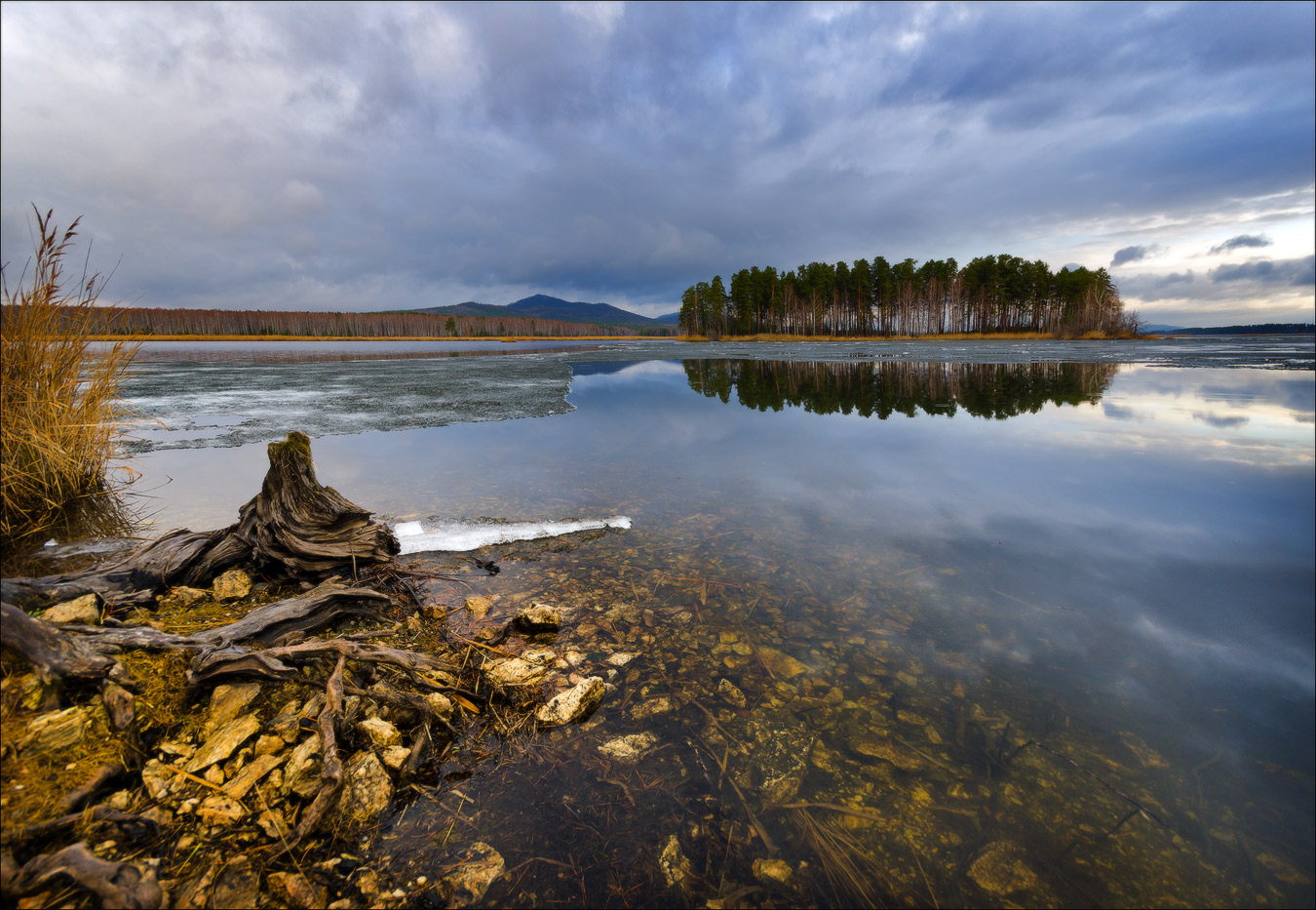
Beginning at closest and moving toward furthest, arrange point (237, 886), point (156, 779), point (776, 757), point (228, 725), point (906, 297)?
point (237, 886), point (156, 779), point (228, 725), point (776, 757), point (906, 297)

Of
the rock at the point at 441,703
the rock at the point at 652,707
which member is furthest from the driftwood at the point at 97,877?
the rock at the point at 652,707

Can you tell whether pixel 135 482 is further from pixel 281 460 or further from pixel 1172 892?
pixel 1172 892

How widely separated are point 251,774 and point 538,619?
1.62m

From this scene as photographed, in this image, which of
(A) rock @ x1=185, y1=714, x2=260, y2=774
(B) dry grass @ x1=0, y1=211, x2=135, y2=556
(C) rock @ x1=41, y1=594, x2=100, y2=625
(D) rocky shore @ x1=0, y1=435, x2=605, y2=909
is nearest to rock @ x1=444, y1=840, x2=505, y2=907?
(D) rocky shore @ x1=0, y1=435, x2=605, y2=909

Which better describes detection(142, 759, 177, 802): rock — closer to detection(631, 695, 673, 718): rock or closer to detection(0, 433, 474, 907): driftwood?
detection(0, 433, 474, 907): driftwood

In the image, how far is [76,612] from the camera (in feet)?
8.86

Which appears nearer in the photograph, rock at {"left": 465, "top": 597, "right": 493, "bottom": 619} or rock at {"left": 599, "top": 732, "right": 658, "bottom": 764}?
rock at {"left": 599, "top": 732, "right": 658, "bottom": 764}

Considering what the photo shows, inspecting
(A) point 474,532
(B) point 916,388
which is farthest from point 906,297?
(A) point 474,532

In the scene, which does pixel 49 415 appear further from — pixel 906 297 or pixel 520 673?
pixel 906 297

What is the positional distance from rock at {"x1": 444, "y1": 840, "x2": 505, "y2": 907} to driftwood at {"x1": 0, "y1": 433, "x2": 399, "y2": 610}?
2569mm

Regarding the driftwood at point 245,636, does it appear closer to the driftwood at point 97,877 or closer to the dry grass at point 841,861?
the driftwood at point 97,877

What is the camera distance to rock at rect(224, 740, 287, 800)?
201 cm

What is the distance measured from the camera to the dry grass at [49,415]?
4523mm

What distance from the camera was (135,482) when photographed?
641 centimetres
